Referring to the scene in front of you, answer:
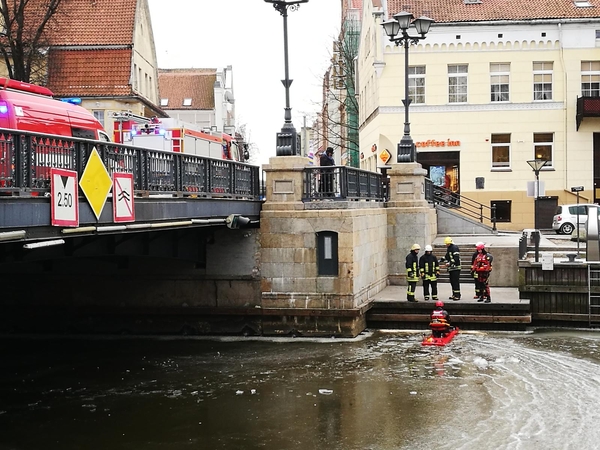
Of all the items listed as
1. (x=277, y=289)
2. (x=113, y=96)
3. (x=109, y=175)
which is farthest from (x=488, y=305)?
(x=113, y=96)

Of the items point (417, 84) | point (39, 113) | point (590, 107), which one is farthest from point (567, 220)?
point (39, 113)

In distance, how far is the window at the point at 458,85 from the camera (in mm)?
39875

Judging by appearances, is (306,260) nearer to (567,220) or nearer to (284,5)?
(284,5)

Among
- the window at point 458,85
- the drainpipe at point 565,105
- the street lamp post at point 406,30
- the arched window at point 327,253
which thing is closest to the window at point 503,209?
the drainpipe at point 565,105

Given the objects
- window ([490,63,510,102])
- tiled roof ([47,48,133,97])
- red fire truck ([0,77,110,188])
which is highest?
tiled roof ([47,48,133,97])

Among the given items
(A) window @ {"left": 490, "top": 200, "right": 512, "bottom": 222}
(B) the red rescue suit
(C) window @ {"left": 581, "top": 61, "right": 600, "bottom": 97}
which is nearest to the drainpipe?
(C) window @ {"left": 581, "top": 61, "right": 600, "bottom": 97}

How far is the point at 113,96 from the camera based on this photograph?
43094 mm

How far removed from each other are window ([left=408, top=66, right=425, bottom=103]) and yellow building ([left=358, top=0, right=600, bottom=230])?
0.15 ft

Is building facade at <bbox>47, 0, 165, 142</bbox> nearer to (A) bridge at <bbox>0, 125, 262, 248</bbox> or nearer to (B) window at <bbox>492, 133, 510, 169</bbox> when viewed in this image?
(B) window at <bbox>492, 133, 510, 169</bbox>

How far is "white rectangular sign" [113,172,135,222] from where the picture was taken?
13489mm

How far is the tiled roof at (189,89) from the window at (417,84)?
145 ft

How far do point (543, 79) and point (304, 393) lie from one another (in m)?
28.3

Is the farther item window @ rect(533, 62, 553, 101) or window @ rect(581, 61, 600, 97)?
window @ rect(533, 62, 553, 101)

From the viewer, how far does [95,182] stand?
42.1 feet
